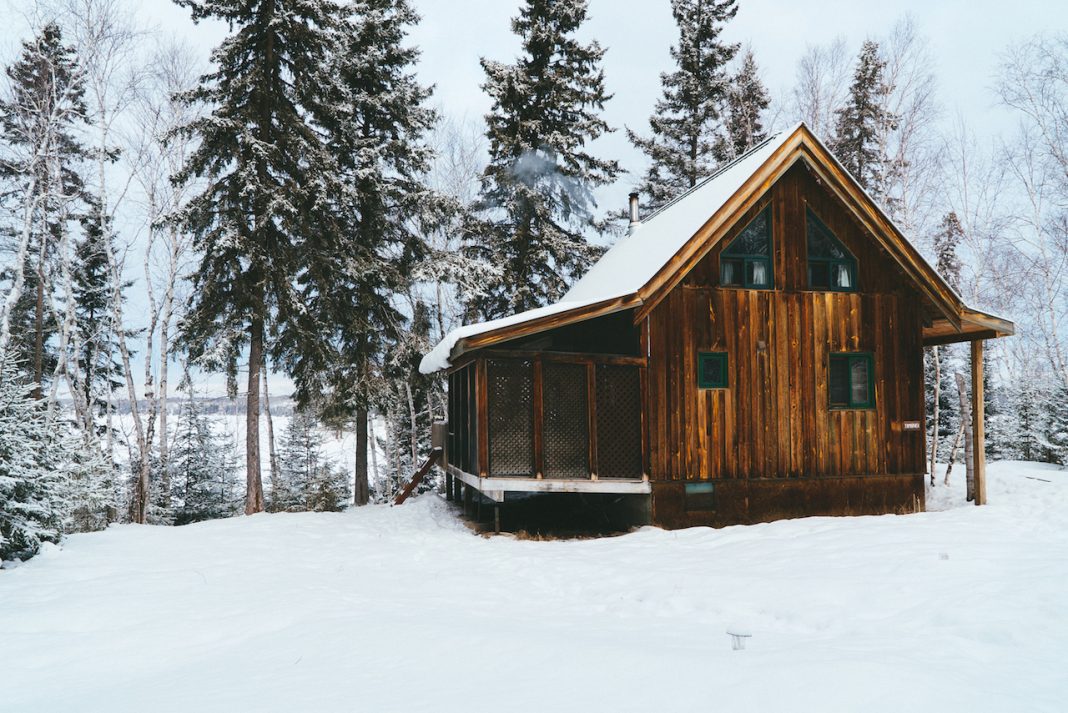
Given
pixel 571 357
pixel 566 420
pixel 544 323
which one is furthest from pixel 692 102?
pixel 566 420

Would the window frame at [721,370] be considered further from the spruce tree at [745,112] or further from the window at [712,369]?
the spruce tree at [745,112]

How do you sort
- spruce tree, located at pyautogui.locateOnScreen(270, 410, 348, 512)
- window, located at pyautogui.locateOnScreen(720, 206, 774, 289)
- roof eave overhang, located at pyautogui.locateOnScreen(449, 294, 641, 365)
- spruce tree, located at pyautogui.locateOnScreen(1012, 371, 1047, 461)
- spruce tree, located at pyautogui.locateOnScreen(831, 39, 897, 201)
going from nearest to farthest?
roof eave overhang, located at pyautogui.locateOnScreen(449, 294, 641, 365) < window, located at pyautogui.locateOnScreen(720, 206, 774, 289) < spruce tree, located at pyautogui.locateOnScreen(831, 39, 897, 201) < spruce tree, located at pyautogui.locateOnScreen(1012, 371, 1047, 461) < spruce tree, located at pyautogui.locateOnScreen(270, 410, 348, 512)

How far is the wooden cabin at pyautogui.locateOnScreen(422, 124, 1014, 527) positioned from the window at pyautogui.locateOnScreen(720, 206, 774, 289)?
3 centimetres

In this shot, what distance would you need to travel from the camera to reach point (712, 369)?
10.5 m

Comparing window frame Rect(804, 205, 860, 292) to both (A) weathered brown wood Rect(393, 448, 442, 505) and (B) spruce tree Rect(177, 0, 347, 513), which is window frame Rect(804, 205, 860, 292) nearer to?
(A) weathered brown wood Rect(393, 448, 442, 505)

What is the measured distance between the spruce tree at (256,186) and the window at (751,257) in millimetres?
8622

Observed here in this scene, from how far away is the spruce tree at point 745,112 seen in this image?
2198 cm

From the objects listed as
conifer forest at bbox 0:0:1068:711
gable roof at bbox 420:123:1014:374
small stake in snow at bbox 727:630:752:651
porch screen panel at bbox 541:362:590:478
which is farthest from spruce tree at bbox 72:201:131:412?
small stake in snow at bbox 727:630:752:651

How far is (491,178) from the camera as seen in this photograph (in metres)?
18.0

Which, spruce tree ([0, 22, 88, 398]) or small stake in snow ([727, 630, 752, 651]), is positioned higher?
spruce tree ([0, 22, 88, 398])

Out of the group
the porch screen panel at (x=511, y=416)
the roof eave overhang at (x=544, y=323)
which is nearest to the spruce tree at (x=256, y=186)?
the porch screen panel at (x=511, y=416)

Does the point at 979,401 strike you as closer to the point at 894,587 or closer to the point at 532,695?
the point at 894,587

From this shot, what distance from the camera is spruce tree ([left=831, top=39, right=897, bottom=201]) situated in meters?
20.6

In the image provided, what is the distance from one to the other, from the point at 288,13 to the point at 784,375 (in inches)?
501
